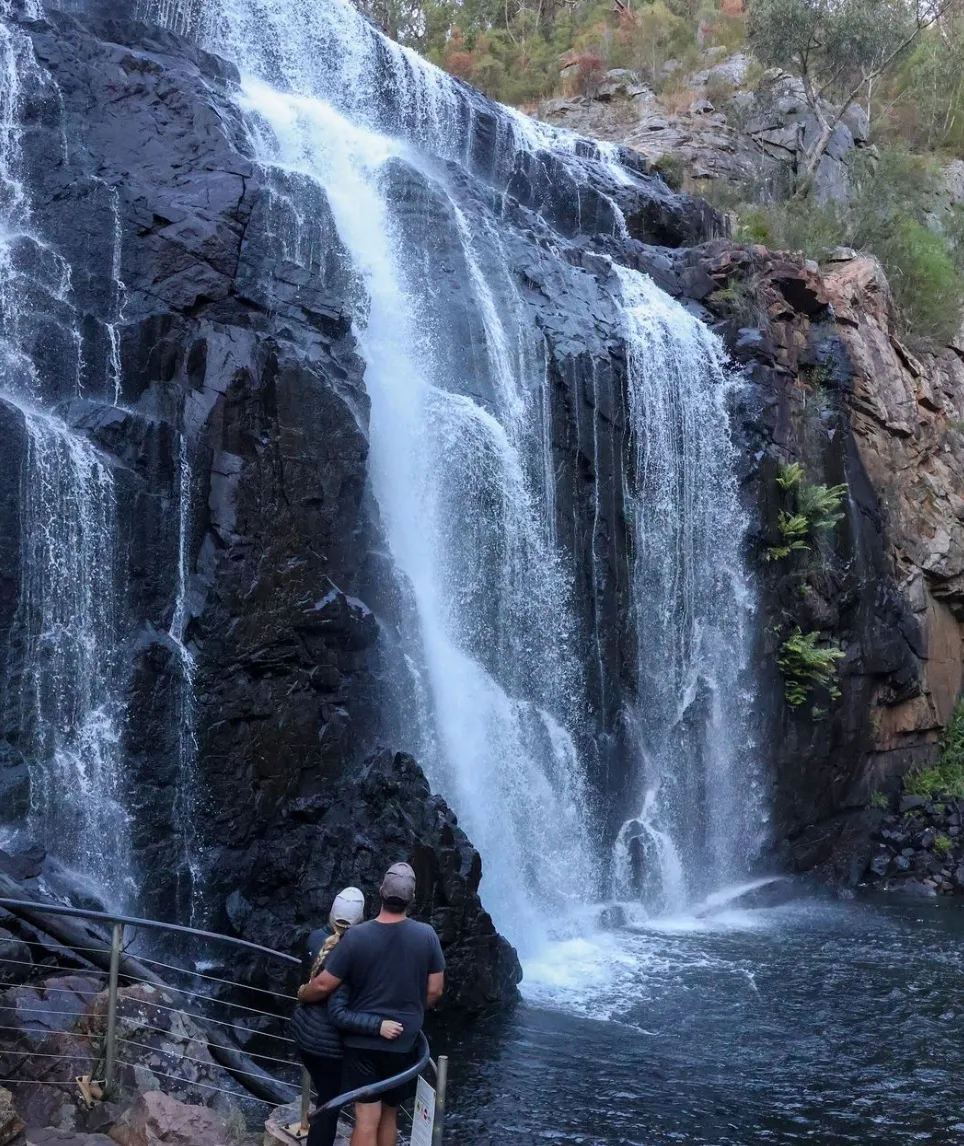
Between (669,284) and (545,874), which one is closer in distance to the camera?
(545,874)

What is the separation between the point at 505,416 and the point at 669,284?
646cm

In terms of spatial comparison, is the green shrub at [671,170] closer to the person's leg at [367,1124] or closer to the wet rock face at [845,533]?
the wet rock face at [845,533]

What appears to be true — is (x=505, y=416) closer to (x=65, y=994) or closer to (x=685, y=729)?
(x=685, y=729)

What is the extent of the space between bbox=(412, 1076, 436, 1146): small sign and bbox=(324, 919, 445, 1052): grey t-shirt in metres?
0.35

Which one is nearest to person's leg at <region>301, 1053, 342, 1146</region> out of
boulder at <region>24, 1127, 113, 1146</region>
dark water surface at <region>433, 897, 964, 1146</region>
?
boulder at <region>24, 1127, 113, 1146</region>

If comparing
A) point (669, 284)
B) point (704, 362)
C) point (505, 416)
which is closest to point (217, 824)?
point (505, 416)

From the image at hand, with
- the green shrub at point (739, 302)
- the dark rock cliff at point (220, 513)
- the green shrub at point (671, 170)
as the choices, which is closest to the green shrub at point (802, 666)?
the green shrub at point (739, 302)

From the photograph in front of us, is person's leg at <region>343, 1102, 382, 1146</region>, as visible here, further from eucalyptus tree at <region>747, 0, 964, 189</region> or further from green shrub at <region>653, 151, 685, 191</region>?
eucalyptus tree at <region>747, 0, 964, 189</region>

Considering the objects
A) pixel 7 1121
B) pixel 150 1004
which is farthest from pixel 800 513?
pixel 7 1121

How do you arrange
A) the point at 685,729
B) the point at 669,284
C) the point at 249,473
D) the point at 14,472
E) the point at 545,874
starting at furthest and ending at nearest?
the point at 669,284, the point at 685,729, the point at 545,874, the point at 249,473, the point at 14,472

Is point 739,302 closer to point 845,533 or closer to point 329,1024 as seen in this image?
point 845,533

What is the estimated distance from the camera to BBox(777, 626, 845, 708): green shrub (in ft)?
62.2

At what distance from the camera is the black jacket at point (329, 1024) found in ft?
17.3

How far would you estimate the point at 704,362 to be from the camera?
1998 cm
